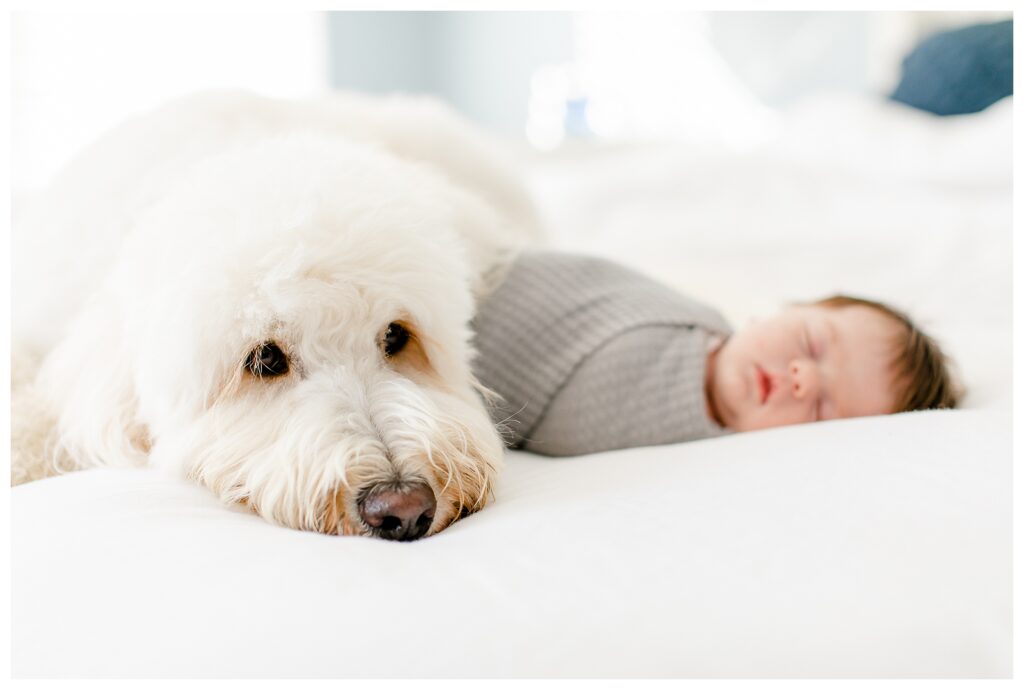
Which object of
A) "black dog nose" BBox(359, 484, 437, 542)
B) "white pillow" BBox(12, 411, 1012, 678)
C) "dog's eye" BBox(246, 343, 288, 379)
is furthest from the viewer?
"dog's eye" BBox(246, 343, 288, 379)

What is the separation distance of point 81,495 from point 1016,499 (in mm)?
1079

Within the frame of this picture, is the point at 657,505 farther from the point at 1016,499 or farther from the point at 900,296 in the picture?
the point at 900,296

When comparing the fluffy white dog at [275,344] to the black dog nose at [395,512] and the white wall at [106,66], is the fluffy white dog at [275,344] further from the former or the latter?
the white wall at [106,66]

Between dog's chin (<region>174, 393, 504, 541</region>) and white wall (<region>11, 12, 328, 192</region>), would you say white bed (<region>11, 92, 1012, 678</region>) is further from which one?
white wall (<region>11, 12, 328, 192</region>)

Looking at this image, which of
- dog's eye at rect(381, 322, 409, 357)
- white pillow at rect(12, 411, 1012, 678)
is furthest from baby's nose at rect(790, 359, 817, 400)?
dog's eye at rect(381, 322, 409, 357)

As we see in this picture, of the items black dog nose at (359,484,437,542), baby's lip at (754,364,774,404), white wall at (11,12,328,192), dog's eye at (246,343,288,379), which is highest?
white wall at (11,12,328,192)

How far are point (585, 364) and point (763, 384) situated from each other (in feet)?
1.13

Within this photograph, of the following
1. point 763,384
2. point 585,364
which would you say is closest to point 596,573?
point 585,364

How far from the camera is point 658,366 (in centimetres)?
154

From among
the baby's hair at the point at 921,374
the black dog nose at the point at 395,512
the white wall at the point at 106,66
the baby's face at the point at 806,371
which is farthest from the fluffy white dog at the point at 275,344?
the white wall at the point at 106,66

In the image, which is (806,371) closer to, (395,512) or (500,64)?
(395,512)

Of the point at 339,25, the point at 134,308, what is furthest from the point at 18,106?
the point at 134,308

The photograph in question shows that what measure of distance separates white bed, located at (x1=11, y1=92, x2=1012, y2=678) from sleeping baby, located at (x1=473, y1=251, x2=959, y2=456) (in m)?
0.11

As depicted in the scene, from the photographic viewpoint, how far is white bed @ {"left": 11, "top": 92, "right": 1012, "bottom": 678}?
2.42 ft
